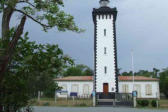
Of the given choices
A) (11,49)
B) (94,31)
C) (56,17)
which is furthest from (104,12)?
(11,49)

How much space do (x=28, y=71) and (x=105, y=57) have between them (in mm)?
25804

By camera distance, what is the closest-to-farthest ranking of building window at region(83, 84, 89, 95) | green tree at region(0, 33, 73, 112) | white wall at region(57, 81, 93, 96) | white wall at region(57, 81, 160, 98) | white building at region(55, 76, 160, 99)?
green tree at region(0, 33, 73, 112) → white wall at region(57, 81, 160, 98) → white building at region(55, 76, 160, 99) → building window at region(83, 84, 89, 95) → white wall at region(57, 81, 93, 96)

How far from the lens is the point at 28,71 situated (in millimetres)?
7074

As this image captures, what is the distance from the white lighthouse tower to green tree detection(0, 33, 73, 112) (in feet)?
81.4

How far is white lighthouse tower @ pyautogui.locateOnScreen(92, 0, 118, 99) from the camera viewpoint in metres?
32.2

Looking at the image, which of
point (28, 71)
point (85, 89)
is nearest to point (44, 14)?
point (28, 71)

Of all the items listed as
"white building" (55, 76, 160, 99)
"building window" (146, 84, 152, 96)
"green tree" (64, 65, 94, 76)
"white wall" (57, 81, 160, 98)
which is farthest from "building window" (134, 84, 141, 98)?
"green tree" (64, 65, 94, 76)

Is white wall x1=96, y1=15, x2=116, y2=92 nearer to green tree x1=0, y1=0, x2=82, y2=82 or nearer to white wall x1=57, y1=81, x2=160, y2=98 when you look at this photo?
white wall x1=57, y1=81, x2=160, y2=98

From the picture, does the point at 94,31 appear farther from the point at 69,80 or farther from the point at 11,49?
the point at 11,49

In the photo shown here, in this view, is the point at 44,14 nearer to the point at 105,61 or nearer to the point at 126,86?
the point at 105,61

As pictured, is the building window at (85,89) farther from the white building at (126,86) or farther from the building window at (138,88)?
the building window at (138,88)

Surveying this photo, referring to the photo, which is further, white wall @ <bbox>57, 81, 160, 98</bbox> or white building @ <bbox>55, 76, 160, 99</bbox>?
white building @ <bbox>55, 76, 160, 99</bbox>

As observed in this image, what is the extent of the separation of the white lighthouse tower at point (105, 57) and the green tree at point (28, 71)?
2482 centimetres

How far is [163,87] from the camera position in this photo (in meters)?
47.9
